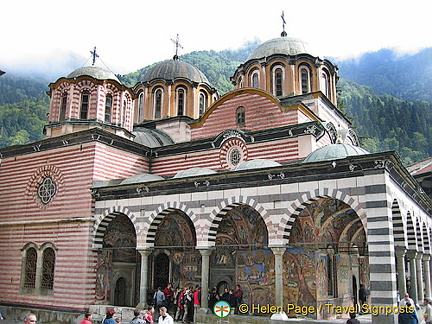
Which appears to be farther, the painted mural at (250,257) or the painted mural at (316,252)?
the painted mural at (250,257)

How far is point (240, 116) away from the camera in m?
18.5

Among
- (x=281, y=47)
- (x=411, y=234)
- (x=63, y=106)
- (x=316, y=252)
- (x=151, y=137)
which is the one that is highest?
(x=281, y=47)

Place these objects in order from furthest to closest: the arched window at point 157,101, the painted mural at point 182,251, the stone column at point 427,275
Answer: the arched window at point 157,101 → the stone column at point 427,275 → the painted mural at point 182,251

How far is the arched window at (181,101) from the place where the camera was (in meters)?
23.9

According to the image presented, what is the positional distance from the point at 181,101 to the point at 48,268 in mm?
11272

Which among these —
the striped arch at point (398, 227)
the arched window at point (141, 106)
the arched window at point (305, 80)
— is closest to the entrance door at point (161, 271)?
the striped arch at point (398, 227)

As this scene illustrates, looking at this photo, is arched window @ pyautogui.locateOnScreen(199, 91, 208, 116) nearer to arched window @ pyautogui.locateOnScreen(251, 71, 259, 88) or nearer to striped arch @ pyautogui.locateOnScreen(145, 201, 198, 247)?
arched window @ pyautogui.locateOnScreen(251, 71, 259, 88)

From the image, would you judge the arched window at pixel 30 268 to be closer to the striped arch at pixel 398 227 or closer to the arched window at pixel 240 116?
the arched window at pixel 240 116

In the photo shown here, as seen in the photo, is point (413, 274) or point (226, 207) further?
point (413, 274)

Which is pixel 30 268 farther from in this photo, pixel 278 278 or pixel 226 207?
pixel 278 278

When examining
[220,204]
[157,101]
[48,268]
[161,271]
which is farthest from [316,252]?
[157,101]

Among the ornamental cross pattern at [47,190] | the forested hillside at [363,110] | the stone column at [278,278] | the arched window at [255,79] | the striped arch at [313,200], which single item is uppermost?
the forested hillside at [363,110]

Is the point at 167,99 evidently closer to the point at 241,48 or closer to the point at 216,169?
the point at 216,169

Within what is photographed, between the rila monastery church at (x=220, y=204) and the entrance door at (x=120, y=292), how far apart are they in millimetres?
40
